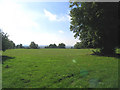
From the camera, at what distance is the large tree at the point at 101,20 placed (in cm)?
2408

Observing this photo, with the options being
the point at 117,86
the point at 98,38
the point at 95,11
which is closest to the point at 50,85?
the point at 117,86

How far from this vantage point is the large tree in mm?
24077

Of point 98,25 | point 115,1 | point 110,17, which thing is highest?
point 115,1

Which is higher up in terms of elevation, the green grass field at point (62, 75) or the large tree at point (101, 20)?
the large tree at point (101, 20)

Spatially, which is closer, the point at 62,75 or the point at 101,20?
the point at 62,75

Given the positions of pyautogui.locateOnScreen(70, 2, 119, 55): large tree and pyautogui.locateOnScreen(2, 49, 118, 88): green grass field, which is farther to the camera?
pyautogui.locateOnScreen(70, 2, 119, 55): large tree

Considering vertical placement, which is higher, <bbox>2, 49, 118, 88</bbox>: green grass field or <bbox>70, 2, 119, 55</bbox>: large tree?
<bbox>70, 2, 119, 55</bbox>: large tree

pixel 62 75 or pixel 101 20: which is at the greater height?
pixel 101 20

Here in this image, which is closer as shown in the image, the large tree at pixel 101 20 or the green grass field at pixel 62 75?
the green grass field at pixel 62 75

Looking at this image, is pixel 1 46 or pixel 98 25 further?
pixel 1 46

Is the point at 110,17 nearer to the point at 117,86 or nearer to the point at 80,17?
the point at 80,17

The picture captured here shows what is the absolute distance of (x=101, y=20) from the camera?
2409cm

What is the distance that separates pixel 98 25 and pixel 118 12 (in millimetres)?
6055

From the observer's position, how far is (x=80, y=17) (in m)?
27.4
